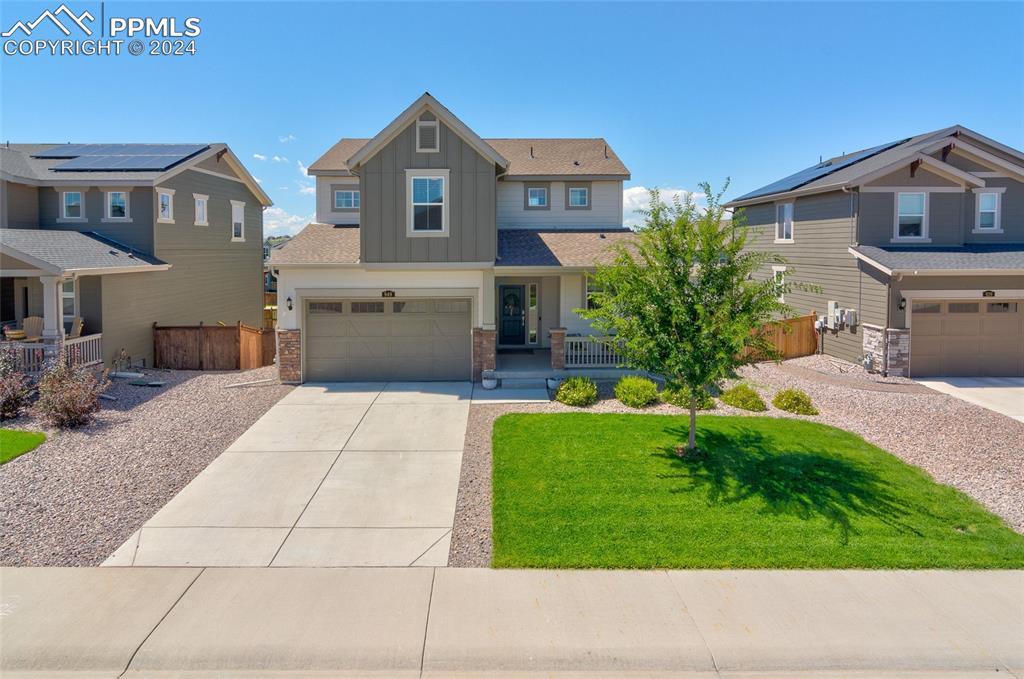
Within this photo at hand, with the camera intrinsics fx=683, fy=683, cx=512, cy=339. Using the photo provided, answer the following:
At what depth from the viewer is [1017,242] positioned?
20.5 m

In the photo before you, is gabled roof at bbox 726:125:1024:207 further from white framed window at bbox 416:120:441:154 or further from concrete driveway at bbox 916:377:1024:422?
white framed window at bbox 416:120:441:154

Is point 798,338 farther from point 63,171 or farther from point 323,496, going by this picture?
point 63,171

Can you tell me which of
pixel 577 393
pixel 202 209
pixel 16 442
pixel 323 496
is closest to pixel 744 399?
pixel 577 393

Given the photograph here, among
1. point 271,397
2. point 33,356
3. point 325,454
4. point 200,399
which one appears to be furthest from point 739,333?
point 33,356

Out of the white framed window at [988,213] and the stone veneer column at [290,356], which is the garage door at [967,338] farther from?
the stone veneer column at [290,356]

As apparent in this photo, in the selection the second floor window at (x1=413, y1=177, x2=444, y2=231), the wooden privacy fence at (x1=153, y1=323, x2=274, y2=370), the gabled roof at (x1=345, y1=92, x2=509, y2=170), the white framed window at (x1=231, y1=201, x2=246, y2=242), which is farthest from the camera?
the white framed window at (x1=231, y1=201, x2=246, y2=242)

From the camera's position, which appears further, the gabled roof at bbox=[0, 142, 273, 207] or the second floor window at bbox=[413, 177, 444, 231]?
the gabled roof at bbox=[0, 142, 273, 207]

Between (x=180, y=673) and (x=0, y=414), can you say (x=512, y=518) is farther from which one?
(x=0, y=414)

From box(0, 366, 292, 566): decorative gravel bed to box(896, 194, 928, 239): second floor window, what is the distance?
17.8m

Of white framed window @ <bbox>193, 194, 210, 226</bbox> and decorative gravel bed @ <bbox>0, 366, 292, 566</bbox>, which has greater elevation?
white framed window @ <bbox>193, 194, 210, 226</bbox>

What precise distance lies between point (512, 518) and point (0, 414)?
10651 mm

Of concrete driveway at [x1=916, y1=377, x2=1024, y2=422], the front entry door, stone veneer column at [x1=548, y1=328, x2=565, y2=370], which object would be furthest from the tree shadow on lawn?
the front entry door

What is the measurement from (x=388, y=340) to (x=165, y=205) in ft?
32.1

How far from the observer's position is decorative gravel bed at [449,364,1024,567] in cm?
941
